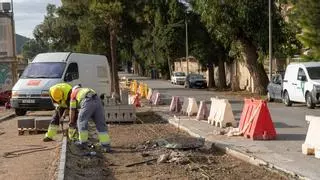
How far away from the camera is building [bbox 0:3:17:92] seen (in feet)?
131

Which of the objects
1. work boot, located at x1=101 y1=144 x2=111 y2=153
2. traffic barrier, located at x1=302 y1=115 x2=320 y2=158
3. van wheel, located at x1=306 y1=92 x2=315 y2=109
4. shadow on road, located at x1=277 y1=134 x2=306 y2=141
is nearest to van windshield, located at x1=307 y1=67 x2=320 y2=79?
van wheel, located at x1=306 y1=92 x2=315 y2=109

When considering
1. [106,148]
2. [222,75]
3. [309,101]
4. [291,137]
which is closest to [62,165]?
[106,148]

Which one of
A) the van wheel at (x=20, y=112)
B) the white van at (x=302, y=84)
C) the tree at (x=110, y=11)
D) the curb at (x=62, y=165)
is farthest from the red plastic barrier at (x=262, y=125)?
the tree at (x=110, y=11)

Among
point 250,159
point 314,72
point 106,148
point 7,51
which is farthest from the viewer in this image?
point 7,51

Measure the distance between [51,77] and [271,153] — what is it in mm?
13850

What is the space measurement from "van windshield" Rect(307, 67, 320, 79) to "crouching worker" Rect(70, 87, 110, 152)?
14615 millimetres

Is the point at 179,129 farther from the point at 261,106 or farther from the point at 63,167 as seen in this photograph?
the point at 63,167

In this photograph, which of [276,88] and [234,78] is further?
[234,78]

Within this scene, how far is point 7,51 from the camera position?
41719 millimetres

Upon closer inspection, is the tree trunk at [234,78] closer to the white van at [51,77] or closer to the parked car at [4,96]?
the parked car at [4,96]

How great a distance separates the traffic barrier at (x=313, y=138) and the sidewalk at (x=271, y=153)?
0.14 meters

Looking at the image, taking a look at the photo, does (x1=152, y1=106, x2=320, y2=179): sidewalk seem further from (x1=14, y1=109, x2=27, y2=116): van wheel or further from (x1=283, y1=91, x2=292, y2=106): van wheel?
(x1=283, y1=91, x2=292, y2=106): van wheel

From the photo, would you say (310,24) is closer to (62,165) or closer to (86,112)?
(86,112)

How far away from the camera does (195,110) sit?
22609 mm
